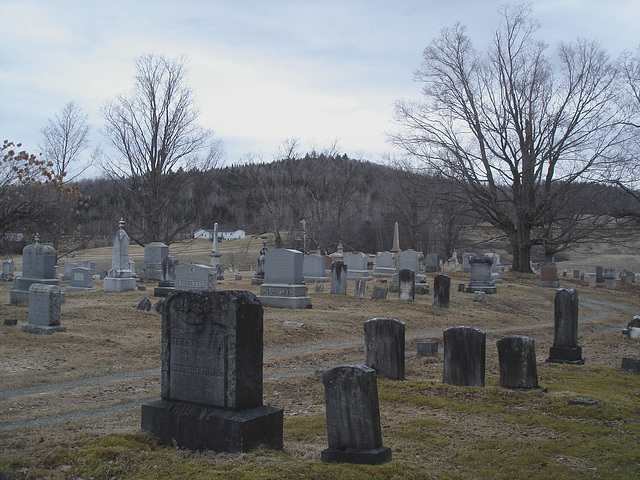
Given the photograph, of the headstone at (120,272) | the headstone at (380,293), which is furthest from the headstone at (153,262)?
the headstone at (380,293)

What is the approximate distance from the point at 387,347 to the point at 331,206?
3995 centimetres

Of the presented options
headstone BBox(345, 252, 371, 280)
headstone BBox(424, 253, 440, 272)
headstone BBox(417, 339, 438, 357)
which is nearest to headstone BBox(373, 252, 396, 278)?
headstone BBox(345, 252, 371, 280)

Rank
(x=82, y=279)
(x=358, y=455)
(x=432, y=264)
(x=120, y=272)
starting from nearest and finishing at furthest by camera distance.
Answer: (x=358, y=455)
(x=120, y=272)
(x=82, y=279)
(x=432, y=264)

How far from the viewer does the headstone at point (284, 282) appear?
59.3ft

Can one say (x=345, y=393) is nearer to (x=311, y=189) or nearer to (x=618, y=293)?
(x=618, y=293)

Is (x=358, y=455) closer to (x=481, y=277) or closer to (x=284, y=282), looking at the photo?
(x=284, y=282)

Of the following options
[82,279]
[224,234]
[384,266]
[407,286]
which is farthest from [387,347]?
[224,234]

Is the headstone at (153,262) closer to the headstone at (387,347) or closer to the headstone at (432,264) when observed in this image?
the headstone at (387,347)

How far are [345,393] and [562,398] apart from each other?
14.0 feet

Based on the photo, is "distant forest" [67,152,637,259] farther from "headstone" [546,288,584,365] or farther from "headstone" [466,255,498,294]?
"headstone" [546,288,584,365]

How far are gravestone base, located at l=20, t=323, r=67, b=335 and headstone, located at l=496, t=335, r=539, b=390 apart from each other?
9769mm

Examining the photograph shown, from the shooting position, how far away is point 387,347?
31.2 feet

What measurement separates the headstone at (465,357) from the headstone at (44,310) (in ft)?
29.3

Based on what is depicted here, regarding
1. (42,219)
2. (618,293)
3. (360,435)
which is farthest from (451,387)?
(618,293)
